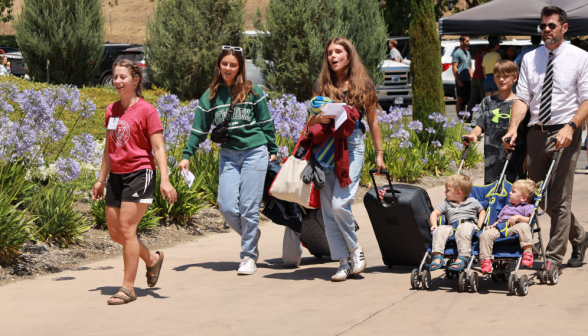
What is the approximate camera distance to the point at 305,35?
13.7 metres

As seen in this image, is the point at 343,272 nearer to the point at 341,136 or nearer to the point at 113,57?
the point at 341,136

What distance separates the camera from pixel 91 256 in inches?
256

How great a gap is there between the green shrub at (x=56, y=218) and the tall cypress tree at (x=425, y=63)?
7.49m

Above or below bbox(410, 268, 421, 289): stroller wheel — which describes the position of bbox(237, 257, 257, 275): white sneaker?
below

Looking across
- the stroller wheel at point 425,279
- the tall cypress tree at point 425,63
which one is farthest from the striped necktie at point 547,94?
the tall cypress tree at point 425,63

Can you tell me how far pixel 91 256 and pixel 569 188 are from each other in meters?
4.17

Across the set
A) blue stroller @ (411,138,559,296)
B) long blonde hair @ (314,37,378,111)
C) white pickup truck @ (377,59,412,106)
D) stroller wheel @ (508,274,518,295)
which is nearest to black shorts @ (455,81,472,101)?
white pickup truck @ (377,59,412,106)

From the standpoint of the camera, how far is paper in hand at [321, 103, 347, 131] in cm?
526

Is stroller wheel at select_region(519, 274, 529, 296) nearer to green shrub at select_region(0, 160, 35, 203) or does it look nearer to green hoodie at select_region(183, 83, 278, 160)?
green hoodie at select_region(183, 83, 278, 160)

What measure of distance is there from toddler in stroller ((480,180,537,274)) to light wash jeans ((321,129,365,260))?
1.04 metres

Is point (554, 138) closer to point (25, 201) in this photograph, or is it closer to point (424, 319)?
point (424, 319)

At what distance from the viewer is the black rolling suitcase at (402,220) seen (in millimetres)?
5512

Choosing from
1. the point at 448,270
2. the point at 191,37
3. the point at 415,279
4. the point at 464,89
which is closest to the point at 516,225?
the point at 448,270

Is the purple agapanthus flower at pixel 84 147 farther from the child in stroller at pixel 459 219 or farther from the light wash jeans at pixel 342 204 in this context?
the child in stroller at pixel 459 219
